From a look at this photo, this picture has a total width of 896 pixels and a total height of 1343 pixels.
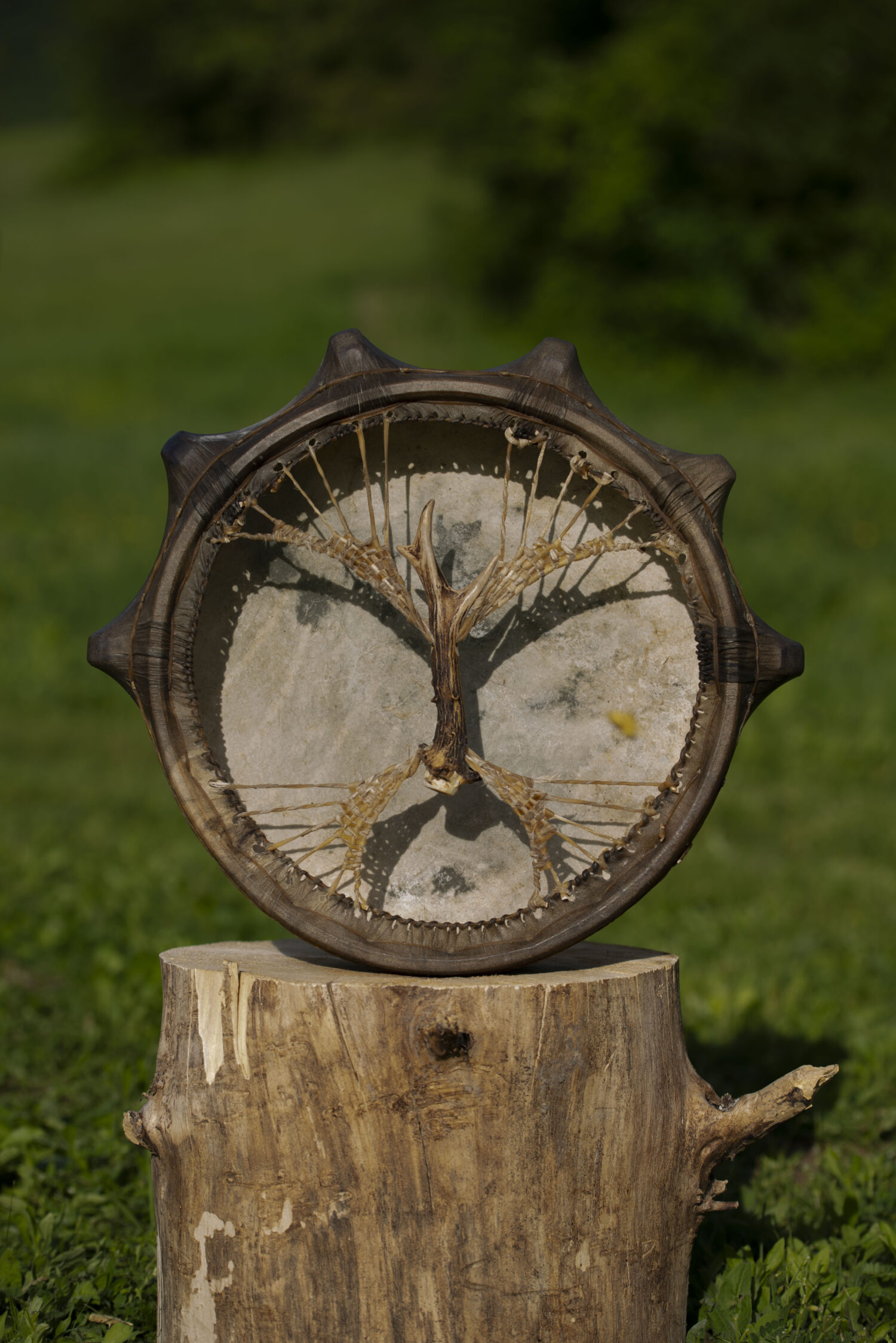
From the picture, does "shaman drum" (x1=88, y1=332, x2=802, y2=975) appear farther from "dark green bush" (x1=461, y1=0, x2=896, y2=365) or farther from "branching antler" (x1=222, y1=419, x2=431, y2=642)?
"dark green bush" (x1=461, y1=0, x2=896, y2=365)

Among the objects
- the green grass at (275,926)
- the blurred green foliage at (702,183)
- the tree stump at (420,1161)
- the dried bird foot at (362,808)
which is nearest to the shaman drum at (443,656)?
the dried bird foot at (362,808)

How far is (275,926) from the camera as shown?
4250 mm

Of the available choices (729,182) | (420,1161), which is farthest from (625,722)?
(729,182)

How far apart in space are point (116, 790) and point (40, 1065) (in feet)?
8.88

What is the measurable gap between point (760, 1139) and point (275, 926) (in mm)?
2169

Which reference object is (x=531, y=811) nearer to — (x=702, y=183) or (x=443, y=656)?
(x=443, y=656)

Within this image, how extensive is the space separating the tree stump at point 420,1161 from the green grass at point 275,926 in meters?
0.40

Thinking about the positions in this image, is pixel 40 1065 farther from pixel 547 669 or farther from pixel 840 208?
pixel 840 208

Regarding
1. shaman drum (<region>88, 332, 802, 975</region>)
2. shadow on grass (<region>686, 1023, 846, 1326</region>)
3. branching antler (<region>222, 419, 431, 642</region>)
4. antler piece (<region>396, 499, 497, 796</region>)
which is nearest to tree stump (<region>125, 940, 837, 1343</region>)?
shaman drum (<region>88, 332, 802, 975</region>)

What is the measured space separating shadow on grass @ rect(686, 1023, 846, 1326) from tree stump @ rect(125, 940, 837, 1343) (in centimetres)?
50

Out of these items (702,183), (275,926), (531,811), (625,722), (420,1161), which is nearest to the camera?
(420,1161)

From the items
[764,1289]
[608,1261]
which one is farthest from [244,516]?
[764,1289]

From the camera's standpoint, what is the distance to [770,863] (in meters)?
5.26

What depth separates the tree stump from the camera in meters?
1.79
